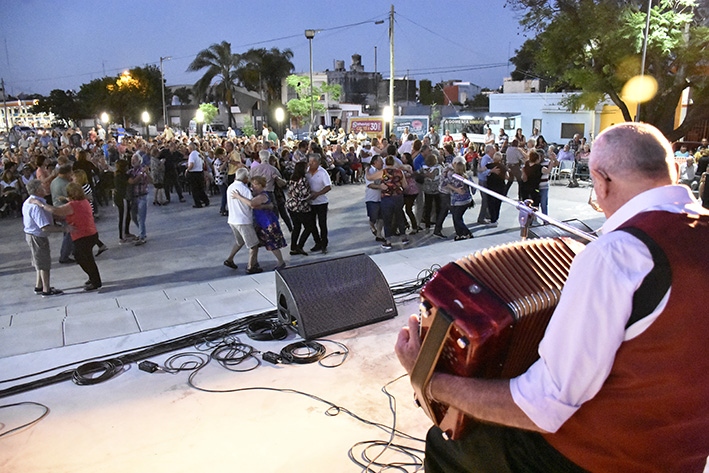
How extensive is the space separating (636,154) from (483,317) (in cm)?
64

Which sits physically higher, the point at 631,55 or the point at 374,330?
the point at 631,55

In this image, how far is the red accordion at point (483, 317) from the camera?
163cm

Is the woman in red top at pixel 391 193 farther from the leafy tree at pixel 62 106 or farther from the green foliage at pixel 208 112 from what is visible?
the leafy tree at pixel 62 106

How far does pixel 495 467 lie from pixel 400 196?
7755mm

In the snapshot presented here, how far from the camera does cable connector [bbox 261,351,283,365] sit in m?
4.32

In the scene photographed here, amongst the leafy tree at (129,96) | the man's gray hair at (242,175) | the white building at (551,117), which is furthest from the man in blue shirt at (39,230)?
the leafy tree at (129,96)

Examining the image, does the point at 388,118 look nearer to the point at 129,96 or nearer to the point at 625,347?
the point at 625,347

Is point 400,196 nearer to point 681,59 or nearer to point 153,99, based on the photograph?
point 681,59

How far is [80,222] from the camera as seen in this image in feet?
23.2

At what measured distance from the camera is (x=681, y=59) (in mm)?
19094

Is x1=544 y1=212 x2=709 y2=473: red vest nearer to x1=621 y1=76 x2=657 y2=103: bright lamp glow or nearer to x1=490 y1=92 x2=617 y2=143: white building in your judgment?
x1=621 y1=76 x2=657 y2=103: bright lamp glow

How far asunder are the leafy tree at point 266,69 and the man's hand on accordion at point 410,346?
50771mm

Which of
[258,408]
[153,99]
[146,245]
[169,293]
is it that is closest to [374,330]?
[258,408]

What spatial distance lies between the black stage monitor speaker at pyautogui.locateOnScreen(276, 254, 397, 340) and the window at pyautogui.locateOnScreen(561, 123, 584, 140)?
32.5m
